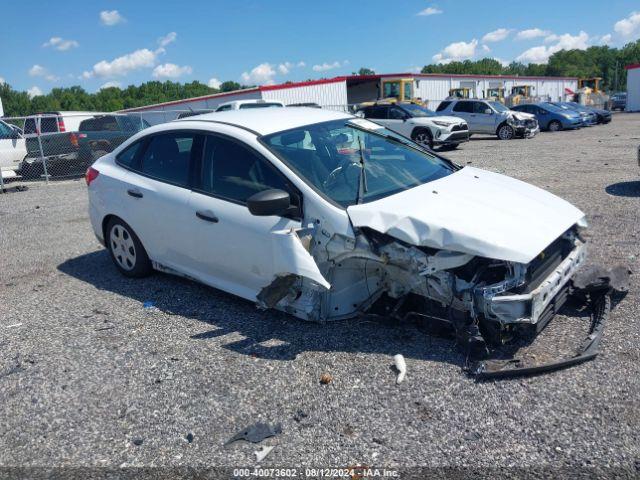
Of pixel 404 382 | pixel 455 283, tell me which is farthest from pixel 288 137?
pixel 404 382

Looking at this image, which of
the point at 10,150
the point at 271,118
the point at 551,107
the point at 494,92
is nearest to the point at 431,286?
the point at 271,118

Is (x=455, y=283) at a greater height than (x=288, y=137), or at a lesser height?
lesser

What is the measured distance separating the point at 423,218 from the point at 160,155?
2.87 metres

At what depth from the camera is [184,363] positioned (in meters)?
3.99

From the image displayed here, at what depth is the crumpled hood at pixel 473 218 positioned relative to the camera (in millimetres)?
3484

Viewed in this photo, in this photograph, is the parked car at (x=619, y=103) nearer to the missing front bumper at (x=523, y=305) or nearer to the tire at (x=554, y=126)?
the tire at (x=554, y=126)

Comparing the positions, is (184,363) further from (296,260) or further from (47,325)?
(47,325)

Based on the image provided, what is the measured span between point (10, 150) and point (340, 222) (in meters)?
13.7

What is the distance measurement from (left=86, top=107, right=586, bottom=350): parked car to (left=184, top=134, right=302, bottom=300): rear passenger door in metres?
0.01

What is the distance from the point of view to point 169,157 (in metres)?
5.26

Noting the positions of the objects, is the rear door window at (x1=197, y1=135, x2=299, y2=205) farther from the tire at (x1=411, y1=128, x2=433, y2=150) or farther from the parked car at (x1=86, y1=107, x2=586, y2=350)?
the tire at (x1=411, y1=128, x2=433, y2=150)

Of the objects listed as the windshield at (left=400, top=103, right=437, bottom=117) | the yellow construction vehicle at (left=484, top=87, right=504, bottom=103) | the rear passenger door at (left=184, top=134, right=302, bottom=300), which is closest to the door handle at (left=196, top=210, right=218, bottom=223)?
the rear passenger door at (left=184, top=134, right=302, bottom=300)

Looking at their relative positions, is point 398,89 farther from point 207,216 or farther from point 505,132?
point 207,216

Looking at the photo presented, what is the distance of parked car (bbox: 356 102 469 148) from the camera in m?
19.0
